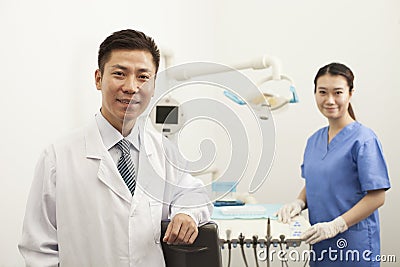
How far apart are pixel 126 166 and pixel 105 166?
0.18ft

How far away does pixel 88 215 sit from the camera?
1.03 metres

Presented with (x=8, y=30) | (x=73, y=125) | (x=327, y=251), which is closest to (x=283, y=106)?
(x=327, y=251)

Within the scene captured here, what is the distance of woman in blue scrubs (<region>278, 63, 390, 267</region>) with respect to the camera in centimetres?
176

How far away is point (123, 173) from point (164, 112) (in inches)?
21.8

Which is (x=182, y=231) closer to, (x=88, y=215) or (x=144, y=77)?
(x=88, y=215)

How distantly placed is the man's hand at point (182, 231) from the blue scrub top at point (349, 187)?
3.33 feet

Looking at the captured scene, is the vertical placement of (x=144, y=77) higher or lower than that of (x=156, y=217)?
higher

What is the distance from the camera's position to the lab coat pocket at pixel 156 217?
41.9 inches

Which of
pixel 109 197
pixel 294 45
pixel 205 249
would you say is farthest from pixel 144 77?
pixel 294 45

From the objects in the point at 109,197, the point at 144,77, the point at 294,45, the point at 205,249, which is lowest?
the point at 205,249

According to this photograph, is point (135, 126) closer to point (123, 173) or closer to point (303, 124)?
point (123, 173)

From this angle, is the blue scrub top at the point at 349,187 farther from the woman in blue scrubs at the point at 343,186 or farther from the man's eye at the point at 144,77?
the man's eye at the point at 144,77

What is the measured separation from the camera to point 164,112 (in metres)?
1.60

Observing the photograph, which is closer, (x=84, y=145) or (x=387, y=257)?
(x=84, y=145)
